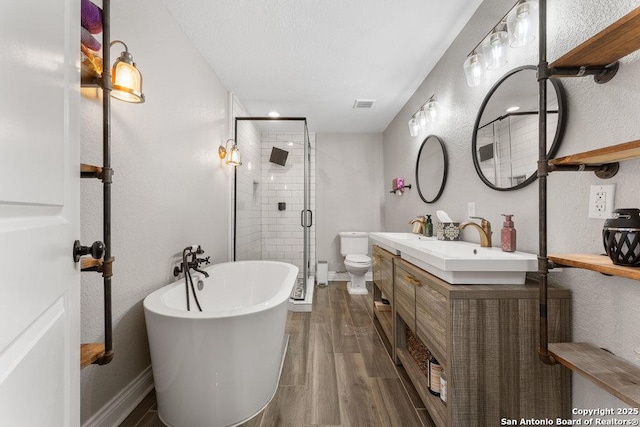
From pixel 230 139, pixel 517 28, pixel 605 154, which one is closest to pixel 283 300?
pixel 605 154

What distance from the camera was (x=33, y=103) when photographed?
53cm

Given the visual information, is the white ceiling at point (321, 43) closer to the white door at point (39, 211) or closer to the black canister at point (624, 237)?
the white door at point (39, 211)

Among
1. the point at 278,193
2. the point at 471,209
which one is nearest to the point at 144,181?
the point at 471,209

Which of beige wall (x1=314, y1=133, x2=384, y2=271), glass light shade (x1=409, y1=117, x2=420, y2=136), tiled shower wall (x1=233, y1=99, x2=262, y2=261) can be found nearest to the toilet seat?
beige wall (x1=314, y1=133, x2=384, y2=271)

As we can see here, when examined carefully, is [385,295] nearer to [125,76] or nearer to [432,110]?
[432,110]

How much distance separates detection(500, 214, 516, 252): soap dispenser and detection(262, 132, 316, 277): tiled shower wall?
2864 millimetres

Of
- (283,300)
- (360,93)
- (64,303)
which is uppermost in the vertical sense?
(360,93)

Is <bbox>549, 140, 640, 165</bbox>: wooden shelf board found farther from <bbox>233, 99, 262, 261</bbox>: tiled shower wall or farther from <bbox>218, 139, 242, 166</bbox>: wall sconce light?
<bbox>233, 99, 262, 261</bbox>: tiled shower wall

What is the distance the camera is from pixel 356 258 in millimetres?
3820

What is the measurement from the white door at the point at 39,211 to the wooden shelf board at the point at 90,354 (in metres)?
0.16

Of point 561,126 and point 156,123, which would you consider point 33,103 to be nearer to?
point 156,123

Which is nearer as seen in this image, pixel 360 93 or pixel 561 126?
pixel 561 126

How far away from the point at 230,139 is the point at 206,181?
2.19 ft

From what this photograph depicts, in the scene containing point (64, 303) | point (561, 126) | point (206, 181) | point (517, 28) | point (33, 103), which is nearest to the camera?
point (33, 103)
